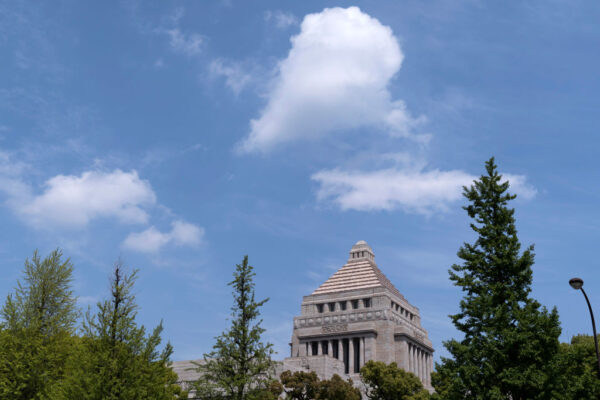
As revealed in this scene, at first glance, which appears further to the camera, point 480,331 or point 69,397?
point 480,331

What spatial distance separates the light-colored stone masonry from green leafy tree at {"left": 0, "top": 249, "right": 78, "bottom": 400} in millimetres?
55251

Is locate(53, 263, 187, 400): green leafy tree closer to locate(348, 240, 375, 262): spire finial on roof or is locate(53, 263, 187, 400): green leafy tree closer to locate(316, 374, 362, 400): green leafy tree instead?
locate(316, 374, 362, 400): green leafy tree

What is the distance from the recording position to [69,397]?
96.4ft

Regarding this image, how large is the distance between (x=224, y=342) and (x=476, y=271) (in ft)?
45.9

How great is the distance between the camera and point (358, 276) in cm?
10906

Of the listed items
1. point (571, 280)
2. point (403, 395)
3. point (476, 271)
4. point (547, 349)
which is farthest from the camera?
point (403, 395)

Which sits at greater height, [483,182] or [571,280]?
[483,182]

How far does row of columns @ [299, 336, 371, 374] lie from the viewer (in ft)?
317

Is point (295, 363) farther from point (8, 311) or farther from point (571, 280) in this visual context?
point (571, 280)

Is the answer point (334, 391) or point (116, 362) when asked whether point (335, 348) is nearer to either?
point (334, 391)

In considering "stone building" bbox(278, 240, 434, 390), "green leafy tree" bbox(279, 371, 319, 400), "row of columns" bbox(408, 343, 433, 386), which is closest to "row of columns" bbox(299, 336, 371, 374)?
"stone building" bbox(278, 240, 434, 390)

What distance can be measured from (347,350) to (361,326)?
4390 mm

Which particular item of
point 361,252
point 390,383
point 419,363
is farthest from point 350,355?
point 390,383

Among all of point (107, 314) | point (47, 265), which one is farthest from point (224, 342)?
point (47, 265)
